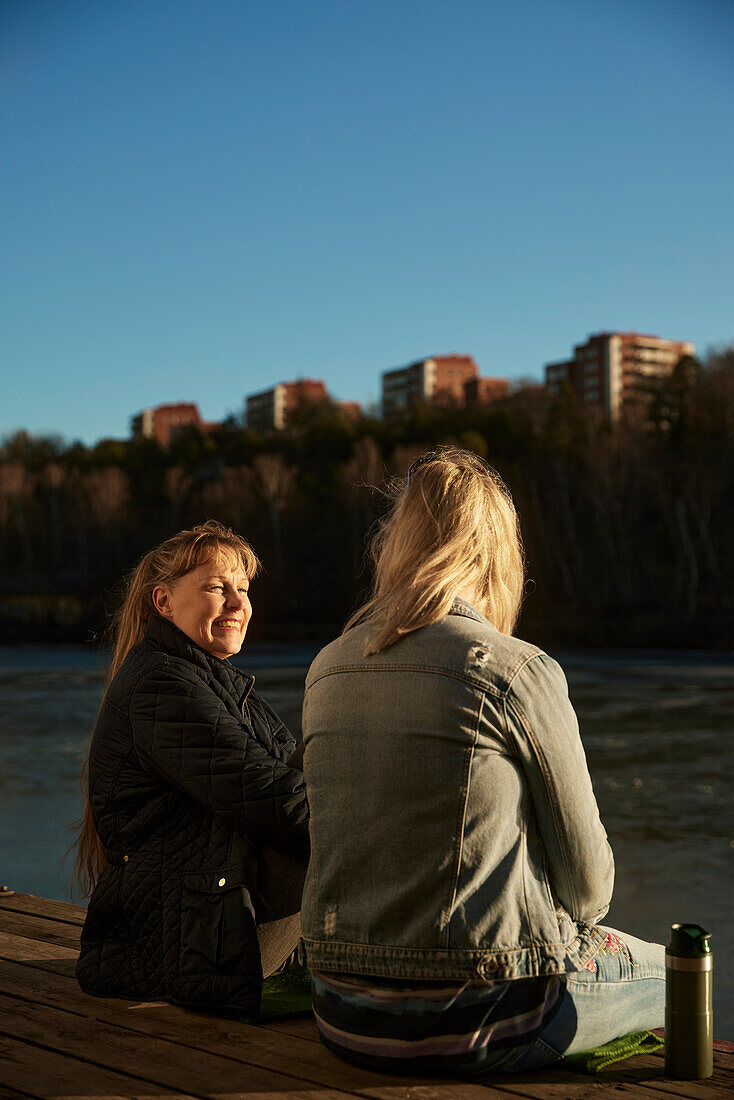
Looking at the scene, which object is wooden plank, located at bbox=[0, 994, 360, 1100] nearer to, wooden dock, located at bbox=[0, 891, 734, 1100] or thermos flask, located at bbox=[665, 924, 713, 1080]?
wooden dock, located at bbox=[0, 891, 734, 1100]

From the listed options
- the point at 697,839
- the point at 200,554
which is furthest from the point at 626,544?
the point at 200,554

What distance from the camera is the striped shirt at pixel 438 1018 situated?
1.64 m

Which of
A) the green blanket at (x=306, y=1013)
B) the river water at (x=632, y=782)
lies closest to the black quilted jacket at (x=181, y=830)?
the green blanket at (x=306, y=1013)

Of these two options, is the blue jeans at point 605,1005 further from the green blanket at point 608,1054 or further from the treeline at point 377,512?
the treeline at point 377,512

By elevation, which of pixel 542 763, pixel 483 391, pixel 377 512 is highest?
pixel 483 391

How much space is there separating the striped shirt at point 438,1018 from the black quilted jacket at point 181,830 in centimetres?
35

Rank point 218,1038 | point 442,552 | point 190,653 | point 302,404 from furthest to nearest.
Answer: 1. point 302,404
2. point 190,653
3. point 218,1038
4. point 442,552

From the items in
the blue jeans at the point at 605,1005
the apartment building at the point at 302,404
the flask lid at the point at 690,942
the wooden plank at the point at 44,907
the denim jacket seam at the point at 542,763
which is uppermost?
the apartment building at the point at 302,404

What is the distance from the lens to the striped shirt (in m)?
1.64

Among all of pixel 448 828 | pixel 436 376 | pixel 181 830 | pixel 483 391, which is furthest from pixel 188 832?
pixel 436 376

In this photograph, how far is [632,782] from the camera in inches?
372

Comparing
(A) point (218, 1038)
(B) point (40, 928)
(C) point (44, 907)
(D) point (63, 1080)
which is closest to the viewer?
(D) point (63, 1080)

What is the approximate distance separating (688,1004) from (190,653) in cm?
112

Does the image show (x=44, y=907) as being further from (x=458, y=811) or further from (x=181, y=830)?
(x=458, y=811)
